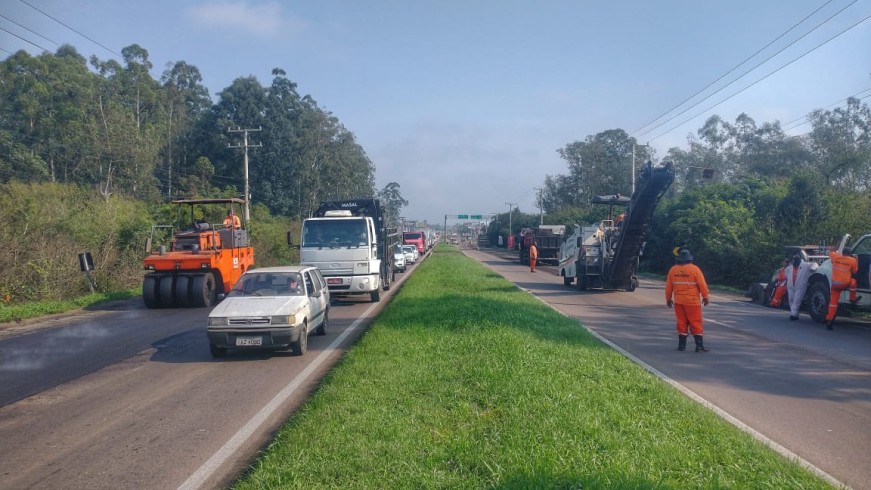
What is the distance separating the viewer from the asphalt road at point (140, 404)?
235 inches

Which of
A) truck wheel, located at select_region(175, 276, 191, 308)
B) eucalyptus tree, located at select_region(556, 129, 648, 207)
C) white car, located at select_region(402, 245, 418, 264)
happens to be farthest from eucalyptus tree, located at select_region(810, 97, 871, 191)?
truck wheel, located at select_region(175, 276, 191, 308)

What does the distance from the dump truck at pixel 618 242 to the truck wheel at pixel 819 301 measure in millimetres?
5401

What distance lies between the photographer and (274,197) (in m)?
58.3

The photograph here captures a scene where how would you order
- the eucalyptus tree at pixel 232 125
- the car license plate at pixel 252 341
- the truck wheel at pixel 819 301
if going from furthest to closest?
the eucalyptus tree at pixel 232 125 < the truck wheel at pixel 819 301 < the car license plate at pixel 252 341

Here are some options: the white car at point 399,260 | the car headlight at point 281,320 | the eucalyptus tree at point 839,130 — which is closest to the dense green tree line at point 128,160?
the white car at point 399,260

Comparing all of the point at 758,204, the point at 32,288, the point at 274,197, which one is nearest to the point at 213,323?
the point at 32,288

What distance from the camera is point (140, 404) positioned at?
27.7ft

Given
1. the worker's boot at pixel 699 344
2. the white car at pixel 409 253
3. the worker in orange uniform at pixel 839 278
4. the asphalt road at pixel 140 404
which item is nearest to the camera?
the asphalt road at pixel 140 404

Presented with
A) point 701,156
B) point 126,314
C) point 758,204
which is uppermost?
point 701,156

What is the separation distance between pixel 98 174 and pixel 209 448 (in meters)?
43.0

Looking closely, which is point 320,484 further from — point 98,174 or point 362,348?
point 98,174

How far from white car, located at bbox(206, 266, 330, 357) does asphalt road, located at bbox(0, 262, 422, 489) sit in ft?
1.23

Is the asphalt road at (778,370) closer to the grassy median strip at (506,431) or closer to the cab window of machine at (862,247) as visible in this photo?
the grassy median strip at (506,431)

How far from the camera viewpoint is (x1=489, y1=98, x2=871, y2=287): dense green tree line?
28641mm
